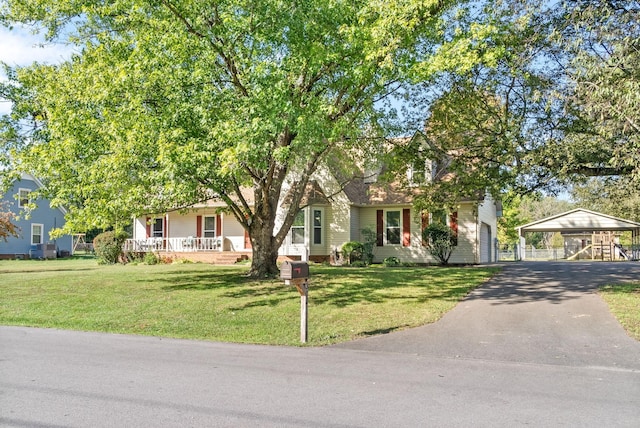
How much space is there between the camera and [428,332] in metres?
9.77

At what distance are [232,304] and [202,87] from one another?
5554mm

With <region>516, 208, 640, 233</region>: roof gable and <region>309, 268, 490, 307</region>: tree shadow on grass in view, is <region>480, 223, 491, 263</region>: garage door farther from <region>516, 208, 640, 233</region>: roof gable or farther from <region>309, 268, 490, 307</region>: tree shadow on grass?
<region>309, 268, 490, 307</region>: tree shadow on grass

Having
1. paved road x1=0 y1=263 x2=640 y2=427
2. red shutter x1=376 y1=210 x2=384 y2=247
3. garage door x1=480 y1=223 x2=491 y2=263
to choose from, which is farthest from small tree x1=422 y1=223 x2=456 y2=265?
paved road x1=0 y1=263 x2=640 y2=427

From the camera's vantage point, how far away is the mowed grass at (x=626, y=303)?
971 centimetres

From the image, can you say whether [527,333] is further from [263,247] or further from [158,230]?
[158,230]

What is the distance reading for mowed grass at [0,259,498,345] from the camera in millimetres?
10320

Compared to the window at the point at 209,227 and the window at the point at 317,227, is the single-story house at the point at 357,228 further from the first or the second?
the window at the point at 209,227

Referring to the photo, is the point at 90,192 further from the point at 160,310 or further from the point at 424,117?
the point at 424,117

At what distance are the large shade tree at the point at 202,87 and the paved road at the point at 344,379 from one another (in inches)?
164

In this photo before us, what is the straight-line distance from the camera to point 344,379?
6.43 meters

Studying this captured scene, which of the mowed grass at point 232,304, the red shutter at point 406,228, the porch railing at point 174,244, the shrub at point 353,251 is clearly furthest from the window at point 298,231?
the mowed grass at point 232,304

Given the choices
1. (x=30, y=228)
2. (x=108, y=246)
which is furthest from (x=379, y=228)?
(x=30, y=228)

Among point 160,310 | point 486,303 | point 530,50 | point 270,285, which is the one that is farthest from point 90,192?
point 530,50

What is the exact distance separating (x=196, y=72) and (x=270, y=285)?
21.6 feet
